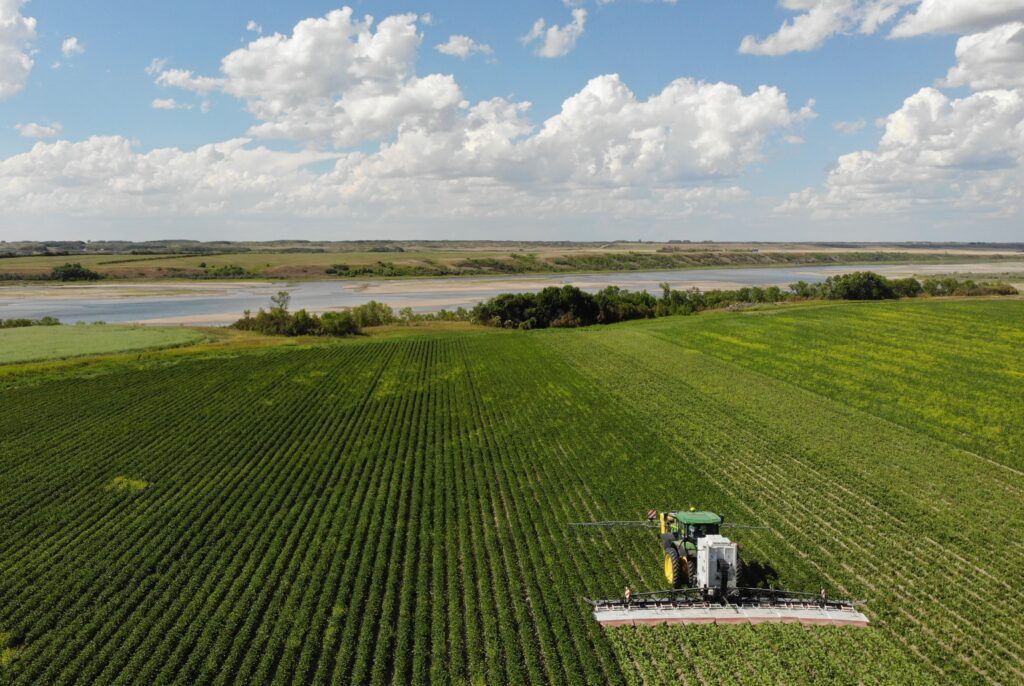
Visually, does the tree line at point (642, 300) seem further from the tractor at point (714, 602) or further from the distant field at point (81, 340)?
the tractor at point (714, 602)

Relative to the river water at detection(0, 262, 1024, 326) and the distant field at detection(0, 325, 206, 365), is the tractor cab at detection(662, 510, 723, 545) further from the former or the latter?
the river water at detection(0, 262, 1024, 326)

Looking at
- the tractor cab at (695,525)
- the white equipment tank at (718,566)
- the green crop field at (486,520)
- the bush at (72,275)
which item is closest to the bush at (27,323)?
the green crop field at (486,520)

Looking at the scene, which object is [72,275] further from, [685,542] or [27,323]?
[685,542]

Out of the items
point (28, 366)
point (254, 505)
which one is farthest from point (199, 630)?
point (28, 366)

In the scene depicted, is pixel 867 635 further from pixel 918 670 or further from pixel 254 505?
pixel 254 505

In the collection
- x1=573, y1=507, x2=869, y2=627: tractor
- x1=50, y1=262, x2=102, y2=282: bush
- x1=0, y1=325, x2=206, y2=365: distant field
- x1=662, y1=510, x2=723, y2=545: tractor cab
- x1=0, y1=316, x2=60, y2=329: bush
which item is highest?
x1=50, y1=262, x2=102, y2=282: bush

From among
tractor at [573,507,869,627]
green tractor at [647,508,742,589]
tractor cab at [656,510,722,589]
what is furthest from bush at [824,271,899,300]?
tractor at [573,507,869,627]
